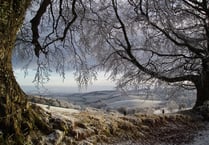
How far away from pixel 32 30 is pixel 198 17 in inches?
401

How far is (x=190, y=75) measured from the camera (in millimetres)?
20484

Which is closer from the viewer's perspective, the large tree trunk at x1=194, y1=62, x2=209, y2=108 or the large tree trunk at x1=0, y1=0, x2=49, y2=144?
the large tree trunk at x1=0, y1=0, x2=49, y2=144

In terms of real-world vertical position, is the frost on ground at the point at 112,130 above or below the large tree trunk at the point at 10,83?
below

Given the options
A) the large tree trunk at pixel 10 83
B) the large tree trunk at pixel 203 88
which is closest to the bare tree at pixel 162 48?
the large tree trunk at pixel 203 88

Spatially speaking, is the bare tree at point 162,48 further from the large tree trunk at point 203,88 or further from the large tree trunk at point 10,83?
the large tree trunk at point 10,83

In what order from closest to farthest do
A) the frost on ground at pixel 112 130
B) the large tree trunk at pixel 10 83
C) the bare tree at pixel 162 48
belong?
the large tree trunk at pixel 10 83, the frost on ground at pixel 112 130, the bare tree at pixel 162 48

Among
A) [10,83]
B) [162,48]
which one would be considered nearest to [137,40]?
[162,48]

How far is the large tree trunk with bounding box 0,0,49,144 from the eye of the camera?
24.8 ft

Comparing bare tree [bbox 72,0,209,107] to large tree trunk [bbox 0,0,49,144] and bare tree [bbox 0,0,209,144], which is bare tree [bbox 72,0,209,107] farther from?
large tree trunk [bbox 0,0,49,144]

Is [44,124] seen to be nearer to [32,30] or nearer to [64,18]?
[32,30]

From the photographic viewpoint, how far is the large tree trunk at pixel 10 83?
756 cm

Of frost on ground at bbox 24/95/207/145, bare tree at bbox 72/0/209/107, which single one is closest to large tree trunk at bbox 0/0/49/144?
frost on ground at bbox 24/95/207/145

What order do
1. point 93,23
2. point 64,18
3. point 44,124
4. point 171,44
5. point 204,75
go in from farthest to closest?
point 171,44
point 204,75
point 93,23
point 64,18
point 44,124

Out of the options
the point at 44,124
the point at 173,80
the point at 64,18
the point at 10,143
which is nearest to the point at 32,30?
the point at 64,18
